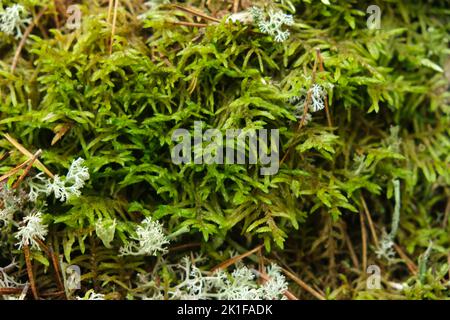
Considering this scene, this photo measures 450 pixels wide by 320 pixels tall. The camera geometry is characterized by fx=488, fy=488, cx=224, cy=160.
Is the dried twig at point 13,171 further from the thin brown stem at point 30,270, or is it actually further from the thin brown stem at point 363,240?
the thin brown stem at point 363,240

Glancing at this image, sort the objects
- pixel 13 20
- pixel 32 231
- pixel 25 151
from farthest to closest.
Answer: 1. pixel 13 20
2. pixel 25 151
3. pixel 32 231

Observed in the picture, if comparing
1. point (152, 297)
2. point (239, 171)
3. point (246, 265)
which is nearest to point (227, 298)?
point (246, 265)

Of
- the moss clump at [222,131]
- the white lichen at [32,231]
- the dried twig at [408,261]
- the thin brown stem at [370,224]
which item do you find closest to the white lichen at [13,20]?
the moss clump at [222,131]

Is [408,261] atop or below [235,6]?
below

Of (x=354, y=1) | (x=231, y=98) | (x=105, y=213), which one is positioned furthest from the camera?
(x=354, y=1)

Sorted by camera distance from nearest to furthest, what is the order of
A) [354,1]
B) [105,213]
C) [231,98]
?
[105,213] → [231,98] → [354,1]

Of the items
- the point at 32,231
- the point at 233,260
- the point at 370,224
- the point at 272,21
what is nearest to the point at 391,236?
the point at 370,224

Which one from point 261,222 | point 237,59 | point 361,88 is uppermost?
point 237,59

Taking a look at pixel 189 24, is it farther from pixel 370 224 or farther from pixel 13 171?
pixel 370 224
